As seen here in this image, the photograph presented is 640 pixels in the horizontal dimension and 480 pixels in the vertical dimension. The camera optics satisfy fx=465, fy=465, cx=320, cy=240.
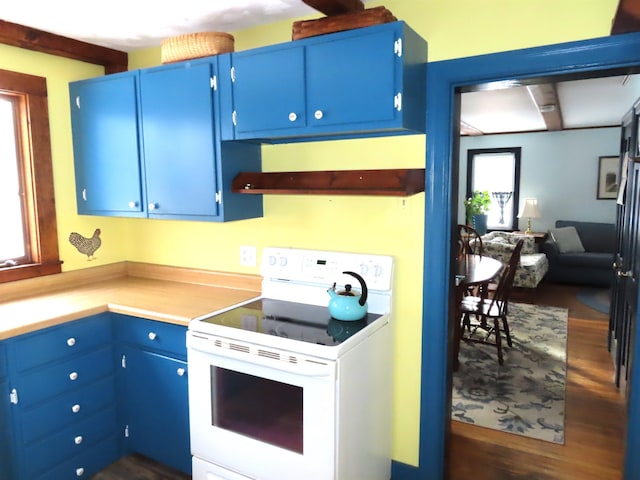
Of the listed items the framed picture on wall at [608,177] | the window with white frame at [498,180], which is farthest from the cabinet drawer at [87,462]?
the framed picture on wall at [608,177]

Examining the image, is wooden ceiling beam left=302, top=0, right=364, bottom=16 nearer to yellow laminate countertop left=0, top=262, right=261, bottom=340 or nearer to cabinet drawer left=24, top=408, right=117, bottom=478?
yellow laminate countertop left=0, top=262, right=261, bottom=340

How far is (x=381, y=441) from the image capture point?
2.17 metres

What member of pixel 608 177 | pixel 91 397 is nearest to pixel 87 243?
pixel 91 397

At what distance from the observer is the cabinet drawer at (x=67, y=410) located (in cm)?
215

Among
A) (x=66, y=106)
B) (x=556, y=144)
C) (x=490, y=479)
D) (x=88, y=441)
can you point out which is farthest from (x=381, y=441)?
(x=556, y=144)

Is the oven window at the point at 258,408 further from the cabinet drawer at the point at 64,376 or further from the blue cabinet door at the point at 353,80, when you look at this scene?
the blue cabinet door at the point at 353,80

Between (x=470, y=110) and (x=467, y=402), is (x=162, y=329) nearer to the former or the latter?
(x=467, y=402)

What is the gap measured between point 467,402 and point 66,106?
321 cm

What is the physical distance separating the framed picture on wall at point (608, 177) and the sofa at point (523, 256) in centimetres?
149

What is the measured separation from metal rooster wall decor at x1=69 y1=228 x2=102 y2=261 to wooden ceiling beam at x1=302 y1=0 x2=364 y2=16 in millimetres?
2059

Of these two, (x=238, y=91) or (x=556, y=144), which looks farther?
(x=556, y=144)

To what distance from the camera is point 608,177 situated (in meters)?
6.95

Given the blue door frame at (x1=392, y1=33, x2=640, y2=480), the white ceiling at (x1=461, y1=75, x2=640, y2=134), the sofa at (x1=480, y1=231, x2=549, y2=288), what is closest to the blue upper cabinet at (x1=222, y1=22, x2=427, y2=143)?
the blue door frame at (x1=392, y1=33, x2=640, y2=480)

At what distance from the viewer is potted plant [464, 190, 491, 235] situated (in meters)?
7.46
